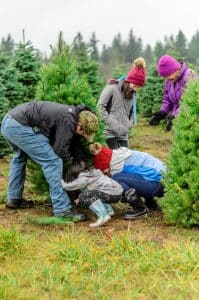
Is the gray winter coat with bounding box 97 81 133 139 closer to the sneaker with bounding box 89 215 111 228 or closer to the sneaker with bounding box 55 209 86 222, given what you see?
the sneaker with bounding box 55 209 86 222

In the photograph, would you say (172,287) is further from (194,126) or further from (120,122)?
(120,122)

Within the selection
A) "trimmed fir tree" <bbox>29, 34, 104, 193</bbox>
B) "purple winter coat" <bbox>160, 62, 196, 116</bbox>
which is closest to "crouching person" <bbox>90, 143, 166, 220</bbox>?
"trimmed fir tree" <bbox>29, 34, 104, 193</bbox>

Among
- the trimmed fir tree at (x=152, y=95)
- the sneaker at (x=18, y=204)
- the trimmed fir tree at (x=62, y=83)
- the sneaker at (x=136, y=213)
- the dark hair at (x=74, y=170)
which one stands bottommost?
the trimmed fir tree at (x=152, y=95)

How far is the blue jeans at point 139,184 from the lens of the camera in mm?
6671

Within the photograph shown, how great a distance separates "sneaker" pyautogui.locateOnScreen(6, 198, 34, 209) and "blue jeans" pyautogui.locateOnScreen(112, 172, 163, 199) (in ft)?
4.22

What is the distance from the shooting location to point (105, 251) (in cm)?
520

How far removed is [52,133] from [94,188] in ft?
→ 2.61

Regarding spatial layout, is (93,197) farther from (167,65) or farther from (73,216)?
(167,65)

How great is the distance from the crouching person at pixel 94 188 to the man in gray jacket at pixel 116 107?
122 centimetres

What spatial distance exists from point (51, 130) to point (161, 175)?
1.39m

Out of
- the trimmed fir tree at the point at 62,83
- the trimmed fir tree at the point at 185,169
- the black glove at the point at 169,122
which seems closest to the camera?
the trimmed fir tree at the point at 185,169

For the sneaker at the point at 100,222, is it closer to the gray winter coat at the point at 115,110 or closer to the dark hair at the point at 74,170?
the dark hair at the point at 74,170

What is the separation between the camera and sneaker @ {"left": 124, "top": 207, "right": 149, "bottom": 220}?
21.6 feet

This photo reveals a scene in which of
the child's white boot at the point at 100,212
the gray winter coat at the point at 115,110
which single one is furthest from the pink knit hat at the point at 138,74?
the child's white boot at the point at 100,212
